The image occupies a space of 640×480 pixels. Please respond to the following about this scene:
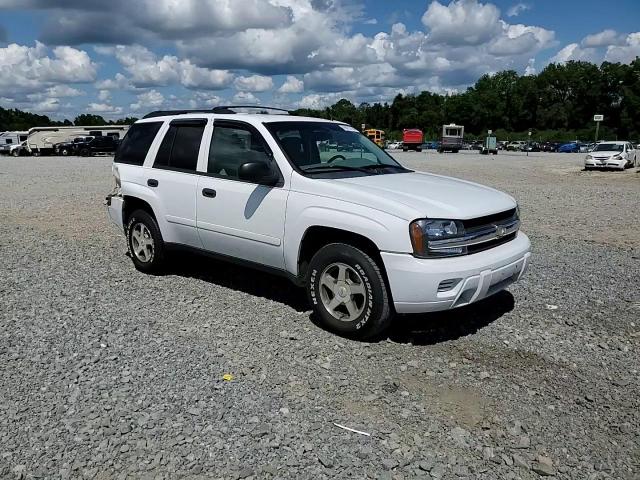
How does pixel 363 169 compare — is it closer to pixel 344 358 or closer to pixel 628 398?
pixel 344 358

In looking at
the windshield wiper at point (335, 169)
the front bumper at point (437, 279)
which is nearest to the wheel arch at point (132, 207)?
the windshield wiper at point (335, 169)

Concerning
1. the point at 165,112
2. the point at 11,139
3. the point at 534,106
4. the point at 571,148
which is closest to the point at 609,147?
the point at 165,112

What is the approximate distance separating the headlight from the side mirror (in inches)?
57.9

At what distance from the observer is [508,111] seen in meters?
140

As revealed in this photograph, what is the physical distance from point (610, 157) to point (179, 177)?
27563 millimetres

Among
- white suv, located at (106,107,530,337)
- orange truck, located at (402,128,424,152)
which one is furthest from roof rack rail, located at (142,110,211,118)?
orange truck, located at (402,128,424,152)

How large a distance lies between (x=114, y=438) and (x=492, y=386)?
2.46m

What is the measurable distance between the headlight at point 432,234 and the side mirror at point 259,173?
4.82ft

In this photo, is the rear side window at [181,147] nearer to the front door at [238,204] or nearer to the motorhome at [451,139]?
the front door at [238,204]

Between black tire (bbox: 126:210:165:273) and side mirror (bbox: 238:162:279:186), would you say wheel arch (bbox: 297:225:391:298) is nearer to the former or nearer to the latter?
side mirror (bbox: 238:162:279:186)

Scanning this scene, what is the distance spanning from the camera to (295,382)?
13.0ft

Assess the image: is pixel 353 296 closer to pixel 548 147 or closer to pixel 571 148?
pixel 571 148

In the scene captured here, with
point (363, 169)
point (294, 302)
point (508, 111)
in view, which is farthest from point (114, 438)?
point (508, 111)

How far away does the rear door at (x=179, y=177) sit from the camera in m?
5.83
